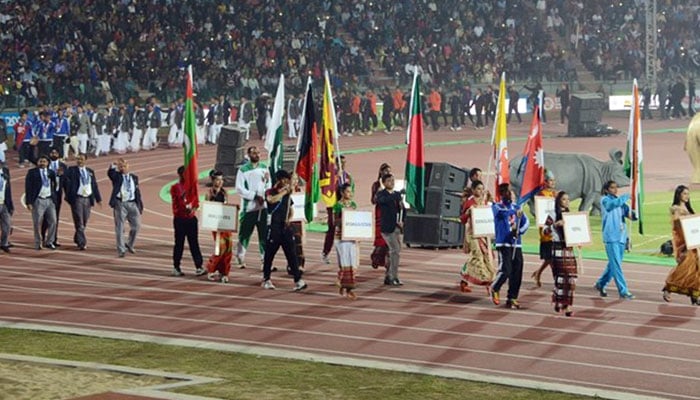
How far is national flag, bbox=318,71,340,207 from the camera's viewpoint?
72.3 ft

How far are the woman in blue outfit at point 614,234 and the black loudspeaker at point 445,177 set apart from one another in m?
5.07

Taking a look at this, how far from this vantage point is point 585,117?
47094 mm

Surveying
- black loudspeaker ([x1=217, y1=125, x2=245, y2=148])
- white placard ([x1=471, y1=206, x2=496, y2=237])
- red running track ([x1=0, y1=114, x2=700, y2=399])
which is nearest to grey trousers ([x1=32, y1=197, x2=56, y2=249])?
red running track ([x1=0, y1=114, x2=700, y2=399])

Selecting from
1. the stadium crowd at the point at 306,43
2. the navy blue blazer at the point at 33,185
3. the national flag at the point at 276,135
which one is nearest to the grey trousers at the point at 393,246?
the national flag at the point at 276,135

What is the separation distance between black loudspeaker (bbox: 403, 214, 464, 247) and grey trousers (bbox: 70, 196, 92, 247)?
5217 mm

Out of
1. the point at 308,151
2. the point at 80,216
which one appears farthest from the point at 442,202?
the point at 80,216

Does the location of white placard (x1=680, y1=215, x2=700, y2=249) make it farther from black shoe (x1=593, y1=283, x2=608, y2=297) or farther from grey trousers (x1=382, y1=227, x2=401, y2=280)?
grey trousers (x1=382, y1=227, x2=401, y2=280)

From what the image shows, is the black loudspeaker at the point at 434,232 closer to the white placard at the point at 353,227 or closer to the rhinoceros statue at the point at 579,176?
the rhinoceros statue at the point at 579,176

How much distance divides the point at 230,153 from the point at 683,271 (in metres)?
16.5

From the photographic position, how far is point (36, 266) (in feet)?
73.9

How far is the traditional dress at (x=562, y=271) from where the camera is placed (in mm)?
18328

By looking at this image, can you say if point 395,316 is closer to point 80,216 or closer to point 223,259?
point 223,259

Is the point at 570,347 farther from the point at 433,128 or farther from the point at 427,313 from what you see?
the point at 433,128

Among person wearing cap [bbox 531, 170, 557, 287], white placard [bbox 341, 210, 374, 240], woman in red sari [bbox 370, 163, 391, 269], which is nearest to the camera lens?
white placard [bbox 341, 210, 374, 240]
